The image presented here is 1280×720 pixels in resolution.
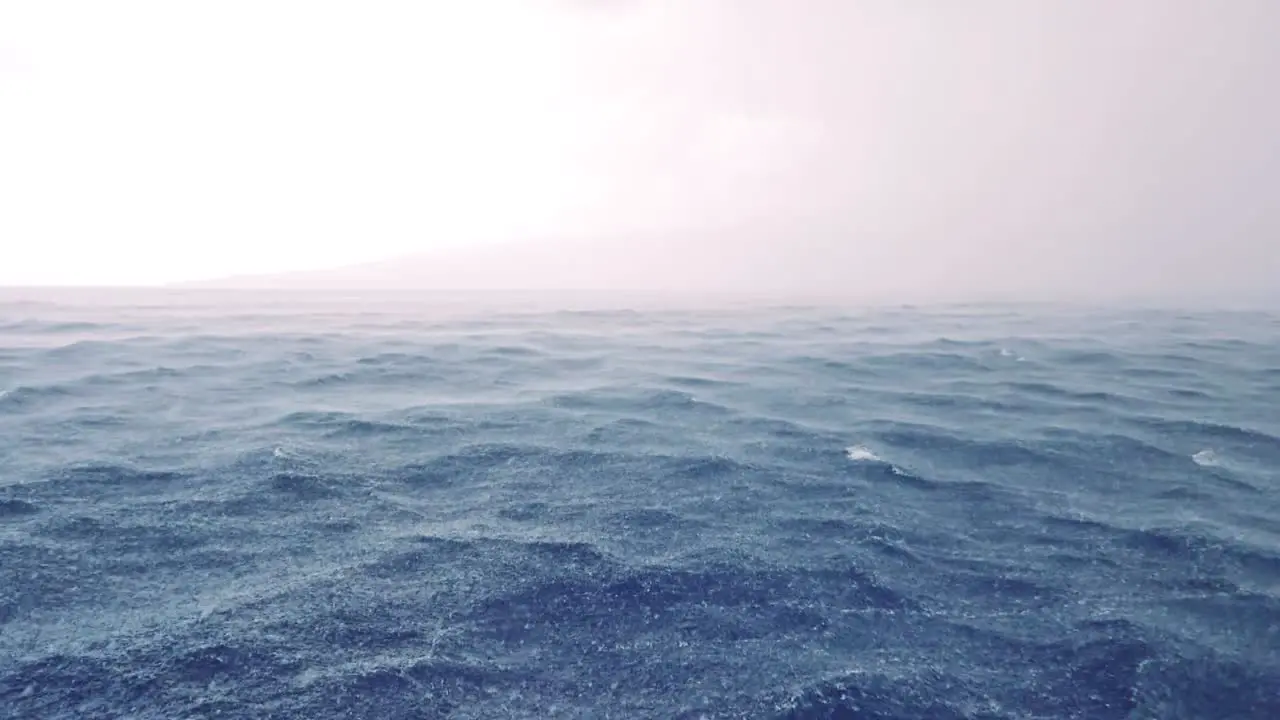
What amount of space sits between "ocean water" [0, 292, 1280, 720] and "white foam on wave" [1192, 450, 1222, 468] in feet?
0.24

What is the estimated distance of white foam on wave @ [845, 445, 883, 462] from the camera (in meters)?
15.7

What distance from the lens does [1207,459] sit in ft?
51.6

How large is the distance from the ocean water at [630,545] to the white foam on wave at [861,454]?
18 cm

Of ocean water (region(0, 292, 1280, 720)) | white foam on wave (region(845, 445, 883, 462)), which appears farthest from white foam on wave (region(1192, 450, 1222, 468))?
white foam on wave (region(845, 445, 883, 462))

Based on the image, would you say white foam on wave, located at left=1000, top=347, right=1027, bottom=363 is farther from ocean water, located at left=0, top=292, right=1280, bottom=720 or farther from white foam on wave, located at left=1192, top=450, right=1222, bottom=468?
white foam on wave, located at left=1192, top=450, right=1222, bottom=468

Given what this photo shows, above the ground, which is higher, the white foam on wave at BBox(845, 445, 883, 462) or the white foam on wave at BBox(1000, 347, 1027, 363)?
the white foam on wave at BBox(1000, 347, 1027, 363)

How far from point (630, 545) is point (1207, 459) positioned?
14884 mm

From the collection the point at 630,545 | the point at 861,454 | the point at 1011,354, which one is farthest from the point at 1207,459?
the point at 630,545

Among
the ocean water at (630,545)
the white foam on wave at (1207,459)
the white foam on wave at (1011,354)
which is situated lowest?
the ocean water at (630,545)

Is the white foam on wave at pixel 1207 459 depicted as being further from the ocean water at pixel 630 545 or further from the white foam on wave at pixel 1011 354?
the white foam on wave at pixel 1011 354

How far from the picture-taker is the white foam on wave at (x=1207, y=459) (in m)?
15.4

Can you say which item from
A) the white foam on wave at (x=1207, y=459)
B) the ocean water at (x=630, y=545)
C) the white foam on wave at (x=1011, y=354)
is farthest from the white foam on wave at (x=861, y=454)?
the white foam on wave at (x=1011, y=354)

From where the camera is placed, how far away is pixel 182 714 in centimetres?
711

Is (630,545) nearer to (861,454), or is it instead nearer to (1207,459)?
(861,454)
